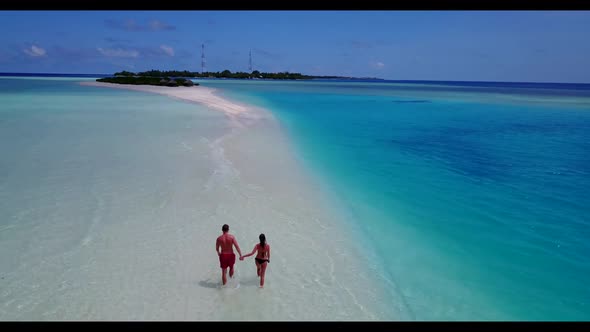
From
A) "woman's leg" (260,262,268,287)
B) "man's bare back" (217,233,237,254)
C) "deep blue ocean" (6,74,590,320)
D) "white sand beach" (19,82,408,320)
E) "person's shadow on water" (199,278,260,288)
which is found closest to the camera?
"white sand beach" (19,82,408,320)

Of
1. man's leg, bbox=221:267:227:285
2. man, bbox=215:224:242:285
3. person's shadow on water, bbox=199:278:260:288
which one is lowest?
person's shadow on water, bbox=199:278:260:288

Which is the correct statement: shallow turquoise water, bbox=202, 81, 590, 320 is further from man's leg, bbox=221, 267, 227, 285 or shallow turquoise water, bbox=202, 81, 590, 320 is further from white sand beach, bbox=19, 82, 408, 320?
man's leg, bbox=221, 267, 227, 285

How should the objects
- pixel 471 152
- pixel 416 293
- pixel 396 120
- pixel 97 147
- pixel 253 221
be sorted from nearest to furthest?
1. pixel 416 293
2. pixel 253 221
3. pixel 97 147
4. pixel 471 152
5. pixel 396 120

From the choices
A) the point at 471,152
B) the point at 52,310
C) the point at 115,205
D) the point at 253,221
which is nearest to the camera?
the point at 52,310

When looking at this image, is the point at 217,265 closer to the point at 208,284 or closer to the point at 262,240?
the point at 208,284

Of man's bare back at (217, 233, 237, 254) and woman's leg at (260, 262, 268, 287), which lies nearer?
man's bare back at (217, 233, 237, 254)

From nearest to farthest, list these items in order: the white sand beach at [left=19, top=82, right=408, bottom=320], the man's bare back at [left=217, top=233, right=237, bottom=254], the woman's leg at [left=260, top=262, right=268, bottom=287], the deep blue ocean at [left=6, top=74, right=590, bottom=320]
Result: 1. the white sand beach at [left=19, top=82, right=408, bottom=320]
2. the man's bare back at [left=217, top=233, right=237, bottom=254]
3. the woman's leg at [left=260, top=262, right=268, bottom=287]
4. the deep blue ocean at [left=6, top=74, right=590, bottom=320]

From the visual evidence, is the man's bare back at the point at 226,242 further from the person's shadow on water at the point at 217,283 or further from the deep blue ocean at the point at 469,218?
the deep blue ocean at the point at 469,218

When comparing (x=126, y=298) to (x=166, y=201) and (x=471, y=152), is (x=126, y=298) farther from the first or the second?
(x=471, y=152)

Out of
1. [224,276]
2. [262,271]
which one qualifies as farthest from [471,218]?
[224,276]

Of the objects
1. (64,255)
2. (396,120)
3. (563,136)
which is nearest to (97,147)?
(64,255)

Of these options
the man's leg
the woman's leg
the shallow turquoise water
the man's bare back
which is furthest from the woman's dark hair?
the shallow turquoise water
